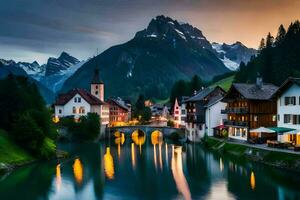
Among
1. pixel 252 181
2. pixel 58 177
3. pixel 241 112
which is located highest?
pixel 241 112

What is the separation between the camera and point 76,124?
122 meters

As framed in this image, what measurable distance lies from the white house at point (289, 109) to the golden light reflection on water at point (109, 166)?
91.6ft

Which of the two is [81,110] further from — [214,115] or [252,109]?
[252,109]

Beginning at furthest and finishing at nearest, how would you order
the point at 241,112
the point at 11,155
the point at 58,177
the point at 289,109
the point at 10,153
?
the point at 241,112 → the point at 289,109 → the point at 10,153 → the point at 11,155 → the point at 58,177

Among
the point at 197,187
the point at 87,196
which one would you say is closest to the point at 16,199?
the point at 87,196

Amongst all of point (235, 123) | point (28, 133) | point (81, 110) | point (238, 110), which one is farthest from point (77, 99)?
point (238, 110)

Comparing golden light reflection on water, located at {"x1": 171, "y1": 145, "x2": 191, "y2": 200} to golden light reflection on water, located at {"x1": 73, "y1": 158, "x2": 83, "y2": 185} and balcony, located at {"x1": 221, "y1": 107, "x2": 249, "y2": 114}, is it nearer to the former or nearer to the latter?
golden light reflection on water, located at {"x1": 73, "y1": 158, "x2": 83, "y2": 185}

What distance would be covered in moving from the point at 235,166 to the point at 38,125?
35.7 meters

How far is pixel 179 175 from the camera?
202ft

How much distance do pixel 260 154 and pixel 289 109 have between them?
9229 mm

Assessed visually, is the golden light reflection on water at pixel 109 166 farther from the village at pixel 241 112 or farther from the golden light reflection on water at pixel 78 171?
the village at pixel 241 112

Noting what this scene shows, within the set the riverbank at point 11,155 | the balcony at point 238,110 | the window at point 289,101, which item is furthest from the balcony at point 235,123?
the riverbank at point 11,155

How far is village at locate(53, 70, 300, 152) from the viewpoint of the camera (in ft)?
232

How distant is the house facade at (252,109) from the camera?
8462 centimetres
